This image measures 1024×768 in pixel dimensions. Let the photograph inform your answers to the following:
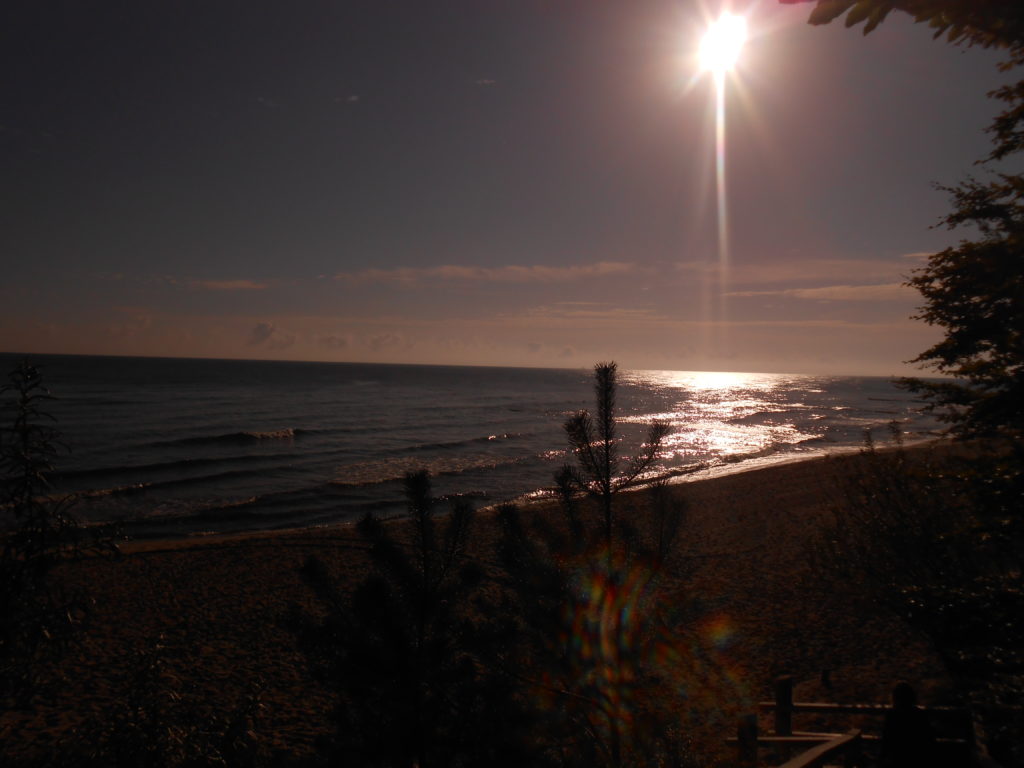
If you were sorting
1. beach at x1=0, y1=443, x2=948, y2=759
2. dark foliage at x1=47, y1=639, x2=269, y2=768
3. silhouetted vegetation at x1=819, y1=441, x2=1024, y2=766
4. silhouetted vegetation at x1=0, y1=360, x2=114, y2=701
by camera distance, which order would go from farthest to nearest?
beach at x1=0, y1=443, x2=948, y2=759
silhouetted vegetation at x1=819, y1=441, x2=1024, y2=766
silhouetted vegetation at x1=0, y1=360, x2=114, y2=701
dark foliage at x1=47, y1=639, x2=269, y2=768

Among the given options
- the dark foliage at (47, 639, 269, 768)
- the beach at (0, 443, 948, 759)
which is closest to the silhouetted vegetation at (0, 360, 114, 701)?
the dark foliage at (47, 639, 269, 768)

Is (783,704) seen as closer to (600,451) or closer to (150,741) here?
(600,451)

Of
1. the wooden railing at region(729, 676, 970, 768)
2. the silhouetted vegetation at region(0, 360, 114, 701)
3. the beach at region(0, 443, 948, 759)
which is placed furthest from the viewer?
the beach at region(0, 443, 948, 759)

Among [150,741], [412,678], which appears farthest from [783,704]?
[150,741]

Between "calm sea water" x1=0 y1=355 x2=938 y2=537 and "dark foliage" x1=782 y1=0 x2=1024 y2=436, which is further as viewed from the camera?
"calm sea water" x1=0 y1=355 x2=938 y2=537

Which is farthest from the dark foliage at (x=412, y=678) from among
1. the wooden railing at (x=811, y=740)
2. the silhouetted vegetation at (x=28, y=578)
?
the wooden railing at (x=811, y=740)

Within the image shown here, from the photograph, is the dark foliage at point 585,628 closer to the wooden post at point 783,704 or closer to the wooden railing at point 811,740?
the wooden railing at point 811,740

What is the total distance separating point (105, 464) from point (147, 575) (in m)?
21.1

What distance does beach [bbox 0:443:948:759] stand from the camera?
33.2 feet

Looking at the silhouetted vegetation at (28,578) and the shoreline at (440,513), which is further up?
the silhouetted vegetation at (28,578)

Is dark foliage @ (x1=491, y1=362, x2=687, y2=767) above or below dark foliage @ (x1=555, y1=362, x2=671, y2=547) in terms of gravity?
below

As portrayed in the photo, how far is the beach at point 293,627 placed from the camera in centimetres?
1011

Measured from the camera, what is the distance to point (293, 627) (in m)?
4.50

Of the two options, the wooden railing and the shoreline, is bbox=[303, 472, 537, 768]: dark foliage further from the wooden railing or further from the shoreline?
the shoreline
